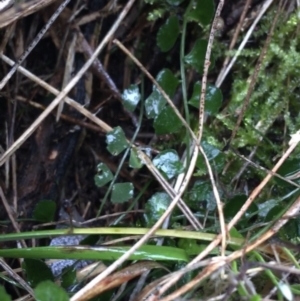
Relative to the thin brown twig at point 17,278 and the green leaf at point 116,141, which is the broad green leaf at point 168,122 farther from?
the thin brown twig at point 17,278

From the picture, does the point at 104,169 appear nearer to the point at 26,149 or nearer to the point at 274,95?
the point at 26,149

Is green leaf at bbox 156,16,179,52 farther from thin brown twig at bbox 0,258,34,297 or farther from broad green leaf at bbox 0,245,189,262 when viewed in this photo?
thin brown twig at bbox 0,258,34,297

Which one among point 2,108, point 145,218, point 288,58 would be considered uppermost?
point 288,58

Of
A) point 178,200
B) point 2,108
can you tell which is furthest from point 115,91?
point 178,200

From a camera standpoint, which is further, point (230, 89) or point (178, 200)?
point (230, 89)

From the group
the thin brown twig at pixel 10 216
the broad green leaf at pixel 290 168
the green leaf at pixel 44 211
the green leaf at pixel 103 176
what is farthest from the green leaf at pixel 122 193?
the broad green leaf at pixel 290 168

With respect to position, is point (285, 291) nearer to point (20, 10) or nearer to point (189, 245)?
point (189, 245)

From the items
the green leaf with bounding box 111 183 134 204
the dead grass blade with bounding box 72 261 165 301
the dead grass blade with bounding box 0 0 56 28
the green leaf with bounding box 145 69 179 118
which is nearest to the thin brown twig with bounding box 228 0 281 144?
the green leaf with bounding box 145 69 179 118
